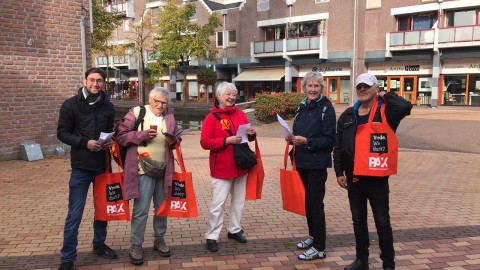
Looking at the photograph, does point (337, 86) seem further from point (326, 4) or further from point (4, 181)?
point (4, 181)

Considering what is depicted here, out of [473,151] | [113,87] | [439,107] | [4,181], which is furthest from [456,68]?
[113,87]

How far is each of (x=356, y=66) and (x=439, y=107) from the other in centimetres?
667

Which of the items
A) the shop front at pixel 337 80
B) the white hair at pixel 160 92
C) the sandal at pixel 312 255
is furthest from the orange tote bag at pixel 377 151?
the shop front at pixel 337 80

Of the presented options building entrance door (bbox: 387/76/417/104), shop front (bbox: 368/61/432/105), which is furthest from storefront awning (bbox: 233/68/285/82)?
building entrance door (bbox: 387/76/417/104)

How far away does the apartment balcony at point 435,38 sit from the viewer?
25542mm

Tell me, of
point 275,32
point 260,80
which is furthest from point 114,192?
point 275,32

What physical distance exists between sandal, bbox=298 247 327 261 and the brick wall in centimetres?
745

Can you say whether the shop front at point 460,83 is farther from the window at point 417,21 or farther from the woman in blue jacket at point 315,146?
the woman in blue jacket at point 315,146

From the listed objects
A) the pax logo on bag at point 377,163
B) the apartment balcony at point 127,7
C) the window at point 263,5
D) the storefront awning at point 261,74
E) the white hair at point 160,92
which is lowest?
the pax logo on bag at point 377,163

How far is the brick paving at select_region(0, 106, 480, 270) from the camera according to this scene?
3.92 meters

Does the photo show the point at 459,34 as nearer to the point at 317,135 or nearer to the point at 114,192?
the point at 317,135

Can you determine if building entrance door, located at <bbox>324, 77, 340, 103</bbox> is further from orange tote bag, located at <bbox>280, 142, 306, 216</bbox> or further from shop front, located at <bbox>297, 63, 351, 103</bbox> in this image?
orange tote bag, located at <bbox>280, 142, 306, 216</bbox>

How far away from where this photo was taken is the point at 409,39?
28.2 metres

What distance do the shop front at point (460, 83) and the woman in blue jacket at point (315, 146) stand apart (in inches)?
1060
